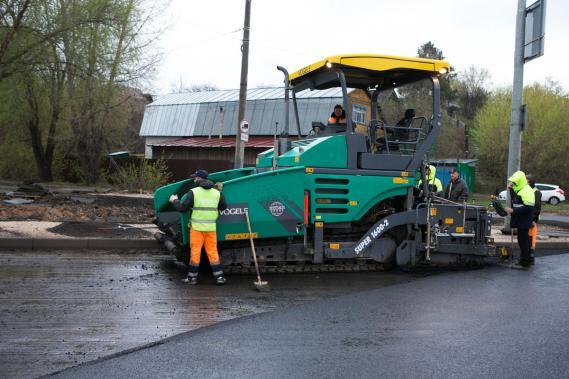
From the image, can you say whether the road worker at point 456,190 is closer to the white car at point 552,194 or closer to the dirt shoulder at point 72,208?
the dirt shoulder at point 72,208

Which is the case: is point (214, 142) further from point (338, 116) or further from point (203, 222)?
point (203, 222)

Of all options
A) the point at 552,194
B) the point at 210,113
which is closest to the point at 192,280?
the point at 552,194

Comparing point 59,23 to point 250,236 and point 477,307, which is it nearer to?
point 250,236

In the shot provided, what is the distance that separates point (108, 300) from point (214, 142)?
27534 mm

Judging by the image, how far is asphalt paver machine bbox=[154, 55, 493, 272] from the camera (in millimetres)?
7770

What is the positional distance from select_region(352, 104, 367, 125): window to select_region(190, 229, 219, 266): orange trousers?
8.69 feet

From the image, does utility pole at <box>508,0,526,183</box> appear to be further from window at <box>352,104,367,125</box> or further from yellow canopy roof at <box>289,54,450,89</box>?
window at <box>352,104,367,125</box>

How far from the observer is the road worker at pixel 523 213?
30.6 ft

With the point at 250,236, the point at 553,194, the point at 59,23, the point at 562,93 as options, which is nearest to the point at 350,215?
the point at 250,236

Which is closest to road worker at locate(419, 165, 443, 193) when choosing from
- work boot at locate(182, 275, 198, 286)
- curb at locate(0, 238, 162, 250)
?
work boot at locate(182, 275, 198, 286)

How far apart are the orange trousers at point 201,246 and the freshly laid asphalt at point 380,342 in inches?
64.3

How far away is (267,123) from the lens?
105 feet

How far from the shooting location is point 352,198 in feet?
26.4

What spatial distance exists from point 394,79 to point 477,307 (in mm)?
3892
